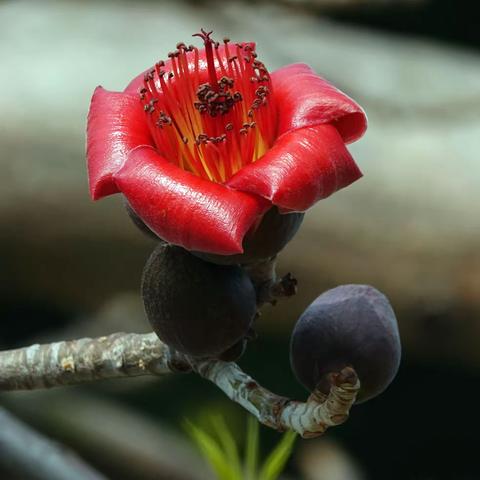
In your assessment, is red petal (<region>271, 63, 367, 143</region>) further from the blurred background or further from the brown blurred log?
the brown blurred log

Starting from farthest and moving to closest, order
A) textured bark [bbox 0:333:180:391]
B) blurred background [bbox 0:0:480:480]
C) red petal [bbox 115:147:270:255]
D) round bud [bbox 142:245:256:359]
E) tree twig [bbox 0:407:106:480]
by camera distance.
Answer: blurred background [bbox 0:0:480:480] < tree twig [bbox 0:407:106:480] < textured bark [bbox 0:333:180:391] < round bud [bbox 142:245:256:359] < red petal [bbox 115:147:270:255]

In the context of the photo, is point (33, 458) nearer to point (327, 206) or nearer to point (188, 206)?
point (188, 206)

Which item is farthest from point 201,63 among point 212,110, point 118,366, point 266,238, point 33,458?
point 33,458

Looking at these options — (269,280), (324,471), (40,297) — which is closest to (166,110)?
(269,280)

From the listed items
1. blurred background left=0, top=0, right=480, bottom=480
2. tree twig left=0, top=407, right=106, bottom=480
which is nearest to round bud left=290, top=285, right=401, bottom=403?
tree twig left=0, top=407, right=106, bottom=480

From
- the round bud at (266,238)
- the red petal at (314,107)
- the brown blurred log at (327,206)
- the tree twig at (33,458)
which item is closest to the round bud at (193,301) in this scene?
the round bud at (266,238)

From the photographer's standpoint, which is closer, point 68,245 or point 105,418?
point 105,418

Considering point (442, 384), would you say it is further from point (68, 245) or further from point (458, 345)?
point (68, 245)

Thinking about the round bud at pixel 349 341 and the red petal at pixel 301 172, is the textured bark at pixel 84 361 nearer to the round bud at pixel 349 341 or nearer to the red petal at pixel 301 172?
the round bud at pixel 349 341
